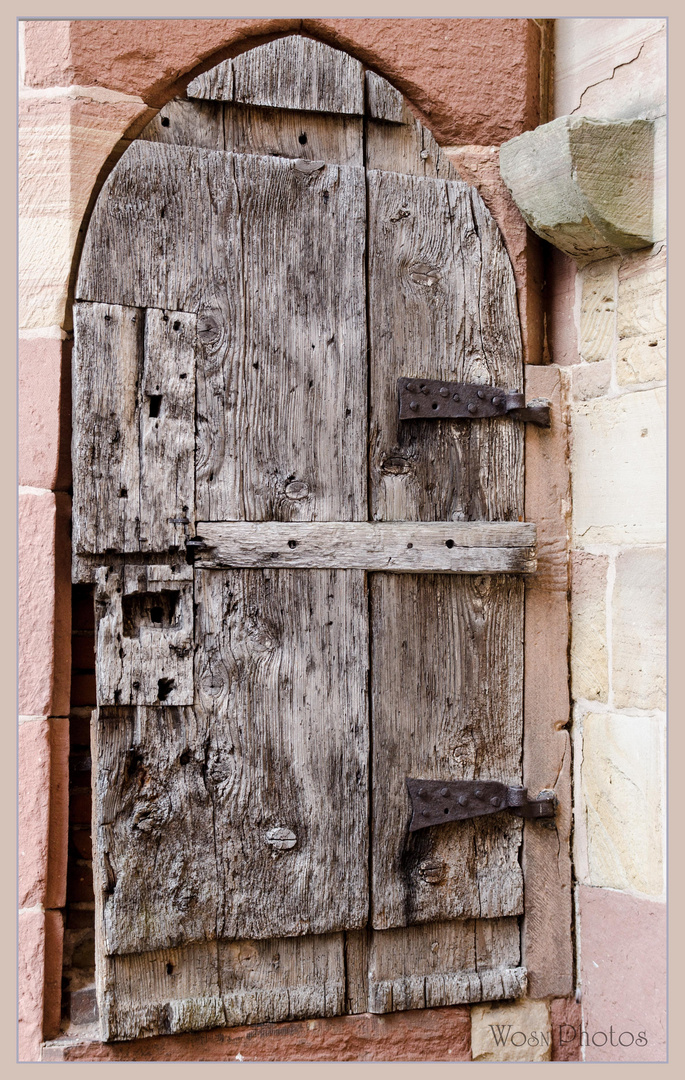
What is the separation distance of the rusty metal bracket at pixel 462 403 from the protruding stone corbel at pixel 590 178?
427 mm

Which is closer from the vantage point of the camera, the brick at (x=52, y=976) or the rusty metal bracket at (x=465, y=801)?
the brick at (x=52, y=976)

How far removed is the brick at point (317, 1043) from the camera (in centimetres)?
199

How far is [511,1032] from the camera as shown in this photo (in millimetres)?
2178

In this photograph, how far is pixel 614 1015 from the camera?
2.11 m

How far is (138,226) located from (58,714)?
3.79 feet

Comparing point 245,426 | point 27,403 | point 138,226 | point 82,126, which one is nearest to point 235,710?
point 245,426

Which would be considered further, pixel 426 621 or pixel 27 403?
pixel 426 621

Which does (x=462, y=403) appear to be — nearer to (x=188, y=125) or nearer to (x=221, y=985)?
(x=188, y=125)

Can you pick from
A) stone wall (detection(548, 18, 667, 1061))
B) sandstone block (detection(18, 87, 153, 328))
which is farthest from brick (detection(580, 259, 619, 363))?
sandstone block (detection(18, 87, 153, 328))

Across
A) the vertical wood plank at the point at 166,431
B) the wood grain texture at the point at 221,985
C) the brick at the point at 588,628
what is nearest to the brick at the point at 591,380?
the brick at the point at 588,628

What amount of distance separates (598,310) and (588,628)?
2.70 ft

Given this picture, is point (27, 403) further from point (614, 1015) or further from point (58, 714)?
point (614, 1015)

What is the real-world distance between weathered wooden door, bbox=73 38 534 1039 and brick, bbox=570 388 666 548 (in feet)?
0.57

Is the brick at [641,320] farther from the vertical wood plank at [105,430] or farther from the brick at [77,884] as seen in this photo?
the brick at [77,884]
